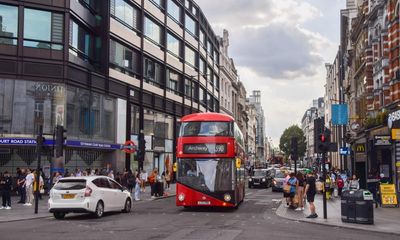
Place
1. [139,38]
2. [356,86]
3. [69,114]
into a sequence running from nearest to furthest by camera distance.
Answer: [69,114], [139,38], [356,86]

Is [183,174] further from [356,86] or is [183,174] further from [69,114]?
[356,86]

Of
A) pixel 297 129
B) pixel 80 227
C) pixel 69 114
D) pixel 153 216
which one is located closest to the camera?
pixel 80 227

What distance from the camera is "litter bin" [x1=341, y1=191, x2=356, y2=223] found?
1741 centimetres

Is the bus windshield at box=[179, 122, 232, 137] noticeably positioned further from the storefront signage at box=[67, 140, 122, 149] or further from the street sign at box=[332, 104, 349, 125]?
the street sign at box=[332, 104, 349, 125]

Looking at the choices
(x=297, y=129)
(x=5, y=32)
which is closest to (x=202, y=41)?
(x=5, y=32)

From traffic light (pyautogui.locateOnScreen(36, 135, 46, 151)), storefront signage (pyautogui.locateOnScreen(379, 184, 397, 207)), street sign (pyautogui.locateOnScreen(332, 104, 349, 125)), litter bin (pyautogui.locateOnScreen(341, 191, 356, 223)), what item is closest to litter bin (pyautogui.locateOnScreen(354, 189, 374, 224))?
litter bin (pyautogui.locateOnScreen(341, 191, 356, 223))

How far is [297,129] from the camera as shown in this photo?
158 meters

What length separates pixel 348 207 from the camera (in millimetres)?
17594

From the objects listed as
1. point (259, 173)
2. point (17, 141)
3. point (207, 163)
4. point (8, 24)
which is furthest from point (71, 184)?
point (259, 173)

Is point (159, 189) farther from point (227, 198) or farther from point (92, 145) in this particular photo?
point (227, 198)

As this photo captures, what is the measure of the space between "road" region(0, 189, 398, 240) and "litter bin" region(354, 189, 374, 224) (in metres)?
1.40

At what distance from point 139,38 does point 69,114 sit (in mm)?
12662

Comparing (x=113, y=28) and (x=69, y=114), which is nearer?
(x=69, y=114)

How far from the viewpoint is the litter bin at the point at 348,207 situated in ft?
57.1
